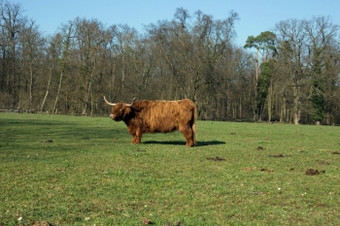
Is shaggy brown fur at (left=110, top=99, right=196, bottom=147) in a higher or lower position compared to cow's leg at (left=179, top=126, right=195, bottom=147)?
higher

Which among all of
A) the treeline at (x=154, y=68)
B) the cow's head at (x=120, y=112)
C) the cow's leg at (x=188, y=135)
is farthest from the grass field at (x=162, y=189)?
the treeline at (x=154, y=68)

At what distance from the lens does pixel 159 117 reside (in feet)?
57.0

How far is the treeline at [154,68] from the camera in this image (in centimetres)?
6275

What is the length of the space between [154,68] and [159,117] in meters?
55.5

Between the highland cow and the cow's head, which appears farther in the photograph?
the cow's head

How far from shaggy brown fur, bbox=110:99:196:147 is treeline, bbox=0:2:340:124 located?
4463cm

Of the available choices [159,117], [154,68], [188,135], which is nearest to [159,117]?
[159,117]

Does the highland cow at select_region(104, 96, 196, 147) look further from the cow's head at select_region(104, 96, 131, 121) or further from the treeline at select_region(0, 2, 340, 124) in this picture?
the treeline at select_region(0, 2, 340, 124)

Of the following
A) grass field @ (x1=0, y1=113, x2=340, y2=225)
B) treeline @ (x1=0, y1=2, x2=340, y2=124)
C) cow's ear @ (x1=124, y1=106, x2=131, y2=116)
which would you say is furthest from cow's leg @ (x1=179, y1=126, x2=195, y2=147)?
treeline @ (x1=0, y1=2, x2=340, y2=124)

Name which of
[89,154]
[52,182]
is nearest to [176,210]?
[52,182]

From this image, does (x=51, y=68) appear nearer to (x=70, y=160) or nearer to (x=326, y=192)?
(x=70, y=160)

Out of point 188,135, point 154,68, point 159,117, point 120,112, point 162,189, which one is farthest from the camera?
point 154,68

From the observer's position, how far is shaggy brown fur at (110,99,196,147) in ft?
55.9

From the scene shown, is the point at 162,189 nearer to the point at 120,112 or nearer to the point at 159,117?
the point at 159,117
